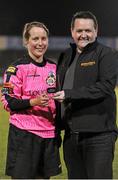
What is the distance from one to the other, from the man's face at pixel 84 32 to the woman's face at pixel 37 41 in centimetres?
23

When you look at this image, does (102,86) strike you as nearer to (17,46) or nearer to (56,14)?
(17,46)

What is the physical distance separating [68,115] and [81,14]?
1.78ft

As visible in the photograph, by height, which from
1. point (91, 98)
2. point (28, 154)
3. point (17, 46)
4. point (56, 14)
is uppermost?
point (56, 14)

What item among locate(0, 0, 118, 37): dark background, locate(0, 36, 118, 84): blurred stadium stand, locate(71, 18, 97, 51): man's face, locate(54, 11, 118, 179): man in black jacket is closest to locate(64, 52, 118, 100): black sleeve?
locate(54, 11, 118, 179): man in black jacket

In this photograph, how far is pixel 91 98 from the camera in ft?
7.87

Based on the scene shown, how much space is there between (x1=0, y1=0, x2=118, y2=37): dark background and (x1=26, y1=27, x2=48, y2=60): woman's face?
562 inches

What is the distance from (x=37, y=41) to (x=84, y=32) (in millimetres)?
308

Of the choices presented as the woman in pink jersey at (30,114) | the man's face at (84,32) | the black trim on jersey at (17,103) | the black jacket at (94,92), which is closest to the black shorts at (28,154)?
the woman in pink jersey at (30,114)

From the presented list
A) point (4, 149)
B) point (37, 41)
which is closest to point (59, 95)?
point (37, 41)

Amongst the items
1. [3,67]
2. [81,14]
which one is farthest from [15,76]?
[3,67]

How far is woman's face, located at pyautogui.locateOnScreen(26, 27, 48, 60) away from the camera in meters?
2.63

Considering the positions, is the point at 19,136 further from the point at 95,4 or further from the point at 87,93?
the point at 95,4

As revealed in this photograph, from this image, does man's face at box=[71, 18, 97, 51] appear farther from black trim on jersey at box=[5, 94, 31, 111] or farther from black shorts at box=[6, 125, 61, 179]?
black shorts at box=[6, 125, 61, 179]

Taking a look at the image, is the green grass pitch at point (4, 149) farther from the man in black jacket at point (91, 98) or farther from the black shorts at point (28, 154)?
the man in black jacket at point (91, 98)
